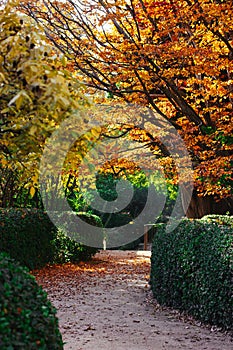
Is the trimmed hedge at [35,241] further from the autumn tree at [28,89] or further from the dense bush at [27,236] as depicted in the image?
the autumn tree at [28,89]

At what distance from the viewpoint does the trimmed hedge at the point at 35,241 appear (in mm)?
9367

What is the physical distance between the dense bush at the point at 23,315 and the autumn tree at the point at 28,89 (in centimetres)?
74

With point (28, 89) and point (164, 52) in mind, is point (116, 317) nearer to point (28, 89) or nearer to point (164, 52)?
point (164, 52)

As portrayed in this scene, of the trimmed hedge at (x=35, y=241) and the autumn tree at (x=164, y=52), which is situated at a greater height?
the autumn tree at (x=164, y=52)

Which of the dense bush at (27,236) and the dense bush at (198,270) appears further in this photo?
the dense bush at (27,236)

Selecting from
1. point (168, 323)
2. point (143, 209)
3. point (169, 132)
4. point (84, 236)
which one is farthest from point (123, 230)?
point (168, 323)

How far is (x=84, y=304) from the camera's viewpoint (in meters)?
7.21

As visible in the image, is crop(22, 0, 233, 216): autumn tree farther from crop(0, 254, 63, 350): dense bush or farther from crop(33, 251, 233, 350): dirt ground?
crop(0, 254, 63, 350): dense bush

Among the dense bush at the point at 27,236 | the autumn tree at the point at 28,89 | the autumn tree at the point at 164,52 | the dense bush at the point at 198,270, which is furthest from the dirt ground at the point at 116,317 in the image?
the autumn tree at the point at 28,89

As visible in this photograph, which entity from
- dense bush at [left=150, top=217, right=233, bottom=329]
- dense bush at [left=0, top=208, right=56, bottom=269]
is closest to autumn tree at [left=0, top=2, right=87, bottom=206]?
dense bush at [left=150, top=217, right=233, bottom=329]

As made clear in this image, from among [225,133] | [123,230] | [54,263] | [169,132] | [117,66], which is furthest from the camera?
[123,230]

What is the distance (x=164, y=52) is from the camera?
6953 mm

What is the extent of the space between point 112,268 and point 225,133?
16.1 ft

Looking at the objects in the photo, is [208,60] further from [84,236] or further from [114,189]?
[114,189]
